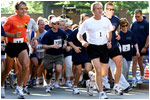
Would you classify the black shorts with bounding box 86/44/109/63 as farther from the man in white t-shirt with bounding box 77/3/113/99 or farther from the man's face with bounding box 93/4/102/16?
the man's face with bounding box 93/4/102/16

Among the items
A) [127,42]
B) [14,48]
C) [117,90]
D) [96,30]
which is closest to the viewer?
[96,30]

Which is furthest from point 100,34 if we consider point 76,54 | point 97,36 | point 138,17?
point 138,17

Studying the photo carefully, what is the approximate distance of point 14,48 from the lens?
11.0 metres

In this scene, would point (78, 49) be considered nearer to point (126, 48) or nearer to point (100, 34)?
point (126, 48)

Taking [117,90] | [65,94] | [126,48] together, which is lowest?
[65,94]

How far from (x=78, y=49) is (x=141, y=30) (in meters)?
2.47

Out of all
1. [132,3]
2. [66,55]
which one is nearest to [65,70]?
[66,55]

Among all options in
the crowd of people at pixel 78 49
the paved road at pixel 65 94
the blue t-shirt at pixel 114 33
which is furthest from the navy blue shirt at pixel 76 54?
the blue t-shirt at pixel 114 33

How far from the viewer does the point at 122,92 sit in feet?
39.3

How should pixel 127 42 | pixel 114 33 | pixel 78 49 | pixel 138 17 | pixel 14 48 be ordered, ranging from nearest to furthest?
pixel 14 48, pixel 114 33, pixel 78 49, pixel 127 42, pixel 138 17

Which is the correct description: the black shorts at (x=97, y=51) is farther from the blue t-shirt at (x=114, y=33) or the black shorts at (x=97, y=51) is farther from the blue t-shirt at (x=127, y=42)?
the blue t-shirt at (x=127, y=42)

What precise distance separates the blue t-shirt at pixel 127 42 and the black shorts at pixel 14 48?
3013 millimetres

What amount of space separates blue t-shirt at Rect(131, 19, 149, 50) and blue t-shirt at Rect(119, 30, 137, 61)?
2.88 feet

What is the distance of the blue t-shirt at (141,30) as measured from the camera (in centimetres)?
1422
